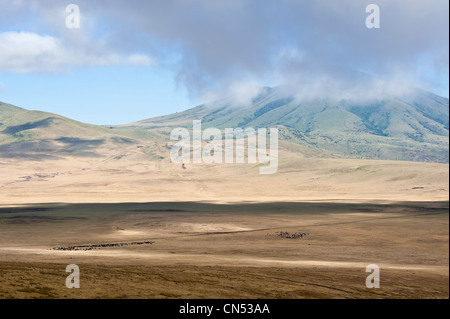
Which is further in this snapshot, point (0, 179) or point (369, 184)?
point (0, 179)

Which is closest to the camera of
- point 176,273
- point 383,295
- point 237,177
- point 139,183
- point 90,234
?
point 383,295

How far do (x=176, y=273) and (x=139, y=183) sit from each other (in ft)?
379

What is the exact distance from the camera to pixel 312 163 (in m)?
163

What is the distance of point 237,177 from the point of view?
501 ft

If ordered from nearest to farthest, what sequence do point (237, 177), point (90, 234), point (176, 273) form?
point (176, 273), point (90, 234), point (237, 177)

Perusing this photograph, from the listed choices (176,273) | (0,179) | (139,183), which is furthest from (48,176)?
(176,273)

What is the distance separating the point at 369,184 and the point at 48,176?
317 feet

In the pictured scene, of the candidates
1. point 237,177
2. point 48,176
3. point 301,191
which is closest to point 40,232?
point 301,191

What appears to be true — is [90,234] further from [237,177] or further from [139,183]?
[237,177]

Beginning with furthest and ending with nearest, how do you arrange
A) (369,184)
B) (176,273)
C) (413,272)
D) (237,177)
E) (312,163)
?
(312,163), (237,177), (369,184), (413,272), (176,273)

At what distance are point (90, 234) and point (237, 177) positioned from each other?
351 ft

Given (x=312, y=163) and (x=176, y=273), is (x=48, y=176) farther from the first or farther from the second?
(x=176, y=273)

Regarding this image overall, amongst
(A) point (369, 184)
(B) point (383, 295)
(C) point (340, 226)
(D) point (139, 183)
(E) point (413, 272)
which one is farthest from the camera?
(D) point (139, 183)
